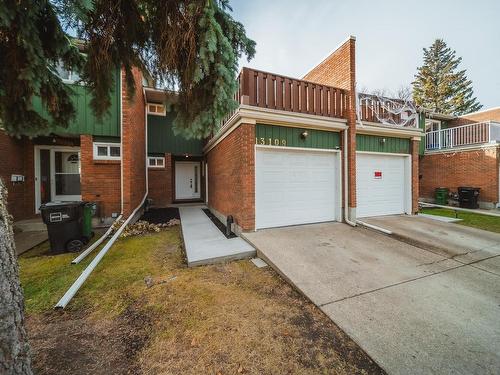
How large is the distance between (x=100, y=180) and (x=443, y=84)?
35283 mm

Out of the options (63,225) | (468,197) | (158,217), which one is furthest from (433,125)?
(63,225)

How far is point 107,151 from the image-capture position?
6941 mm

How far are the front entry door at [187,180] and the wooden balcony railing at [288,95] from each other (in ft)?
23.8

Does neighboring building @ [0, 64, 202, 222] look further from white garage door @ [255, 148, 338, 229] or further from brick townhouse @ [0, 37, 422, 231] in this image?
white garage door @ [255, 148, 338, 229]

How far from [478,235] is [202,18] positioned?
7.69 m

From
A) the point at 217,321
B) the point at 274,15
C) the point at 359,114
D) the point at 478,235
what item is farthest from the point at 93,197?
the point at 478,235

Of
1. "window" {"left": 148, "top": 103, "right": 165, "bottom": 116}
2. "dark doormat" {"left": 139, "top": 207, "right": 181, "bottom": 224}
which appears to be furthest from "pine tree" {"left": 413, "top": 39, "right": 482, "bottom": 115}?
"dark doormat" {"left": 139, "top": 207, "right": 181, "bottom": 224}

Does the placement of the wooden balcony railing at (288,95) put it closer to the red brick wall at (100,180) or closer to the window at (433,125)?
the red brick wall at (100,180)

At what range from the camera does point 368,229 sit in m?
5.79

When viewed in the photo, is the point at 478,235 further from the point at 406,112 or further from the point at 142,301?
the point at 142,301

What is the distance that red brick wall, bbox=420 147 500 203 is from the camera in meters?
10.1

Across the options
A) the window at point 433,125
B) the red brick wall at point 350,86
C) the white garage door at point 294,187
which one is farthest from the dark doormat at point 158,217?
the window at point 433,125

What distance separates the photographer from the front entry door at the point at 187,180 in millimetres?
11758

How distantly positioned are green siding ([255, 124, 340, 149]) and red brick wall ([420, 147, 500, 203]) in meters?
9.85
